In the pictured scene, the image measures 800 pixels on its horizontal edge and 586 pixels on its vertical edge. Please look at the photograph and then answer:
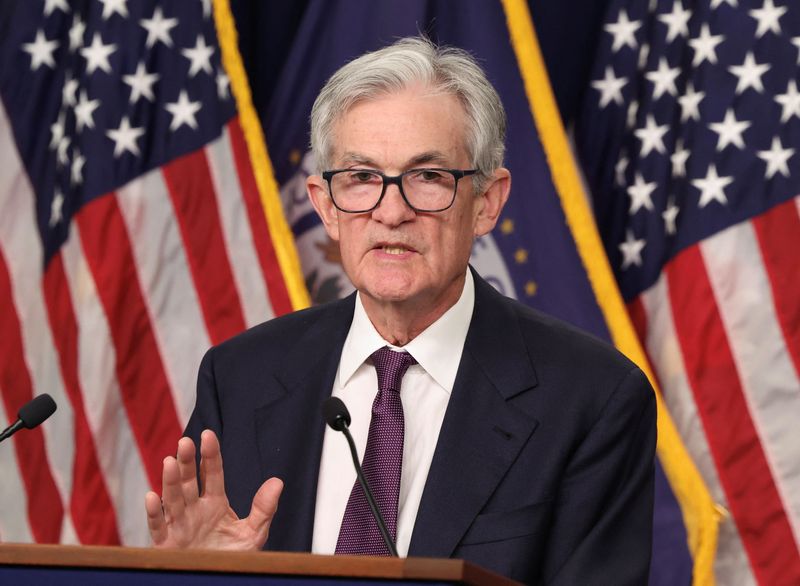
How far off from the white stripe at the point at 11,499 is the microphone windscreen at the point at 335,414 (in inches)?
81.3

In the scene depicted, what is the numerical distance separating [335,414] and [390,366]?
1.39ft

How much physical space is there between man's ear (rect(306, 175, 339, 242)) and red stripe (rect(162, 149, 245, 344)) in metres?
1.39

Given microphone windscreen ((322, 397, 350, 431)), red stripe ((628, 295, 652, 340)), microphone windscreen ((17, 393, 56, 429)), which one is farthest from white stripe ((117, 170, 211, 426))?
microphone windscreen ((322, 397, 350, 431))

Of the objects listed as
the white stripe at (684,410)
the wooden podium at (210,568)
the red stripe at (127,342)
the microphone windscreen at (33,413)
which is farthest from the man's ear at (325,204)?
the white stripe at (684,410)

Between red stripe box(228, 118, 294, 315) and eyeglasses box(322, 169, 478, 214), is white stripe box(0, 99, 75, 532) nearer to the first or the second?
red stripe box(228, 118, 294, 315)

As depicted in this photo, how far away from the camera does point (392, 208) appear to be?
2193mm

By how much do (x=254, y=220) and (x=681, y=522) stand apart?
1.43 metres

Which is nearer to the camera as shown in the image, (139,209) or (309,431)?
(309,431)

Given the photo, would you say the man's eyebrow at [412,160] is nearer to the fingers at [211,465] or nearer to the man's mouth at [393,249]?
the man's mouth at [393,249]

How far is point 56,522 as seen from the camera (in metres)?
3.74

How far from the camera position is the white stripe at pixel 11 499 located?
12.1ft

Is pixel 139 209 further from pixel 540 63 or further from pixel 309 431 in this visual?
pixel 309 431

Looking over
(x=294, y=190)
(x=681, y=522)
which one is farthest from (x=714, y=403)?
(x=294, y=190)

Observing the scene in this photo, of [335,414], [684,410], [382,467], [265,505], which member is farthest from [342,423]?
[684,410]
